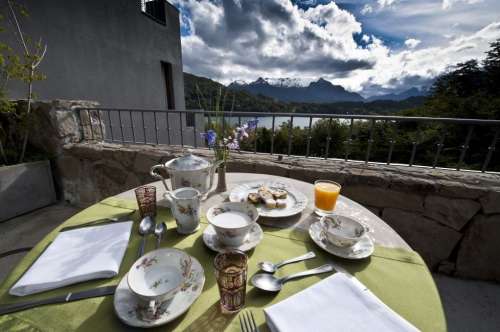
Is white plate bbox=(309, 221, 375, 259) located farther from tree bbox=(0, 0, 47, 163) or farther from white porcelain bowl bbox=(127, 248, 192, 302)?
tree bbox=(0, 0, 47, 163)

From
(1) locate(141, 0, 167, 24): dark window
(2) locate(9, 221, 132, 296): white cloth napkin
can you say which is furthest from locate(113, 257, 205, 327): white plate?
(1) locate(141, 0, 167, 24): dark window

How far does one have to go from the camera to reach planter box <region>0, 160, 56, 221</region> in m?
2.24

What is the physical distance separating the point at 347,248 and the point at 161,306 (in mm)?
528

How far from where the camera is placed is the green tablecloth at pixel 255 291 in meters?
0.45

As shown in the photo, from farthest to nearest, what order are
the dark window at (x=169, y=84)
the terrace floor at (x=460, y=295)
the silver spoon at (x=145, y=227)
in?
1. the dark window at (x=169, y=84)
2. the terrace floor at (x=460, y=295)
3. the silver spoon at (x=145, y=227)

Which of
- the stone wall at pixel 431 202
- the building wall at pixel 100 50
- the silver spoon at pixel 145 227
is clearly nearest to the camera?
the silver spoon at pixel 145 227

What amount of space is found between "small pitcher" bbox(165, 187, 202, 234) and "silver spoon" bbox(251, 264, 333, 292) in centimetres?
29

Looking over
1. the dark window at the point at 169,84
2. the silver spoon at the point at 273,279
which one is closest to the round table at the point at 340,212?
the silver spoon at the point at 273,279

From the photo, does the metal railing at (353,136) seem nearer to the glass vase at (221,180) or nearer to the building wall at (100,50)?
the building wall at (100,50)

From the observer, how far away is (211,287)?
1.75ft

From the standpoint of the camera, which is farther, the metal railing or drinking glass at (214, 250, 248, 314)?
the metal railing

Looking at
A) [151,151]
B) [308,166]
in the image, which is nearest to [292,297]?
[308,166]

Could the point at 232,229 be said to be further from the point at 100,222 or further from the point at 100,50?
the point at 100,50

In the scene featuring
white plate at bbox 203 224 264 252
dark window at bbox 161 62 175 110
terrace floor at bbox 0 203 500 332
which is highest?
dark window at bbox 161 62 175 110
